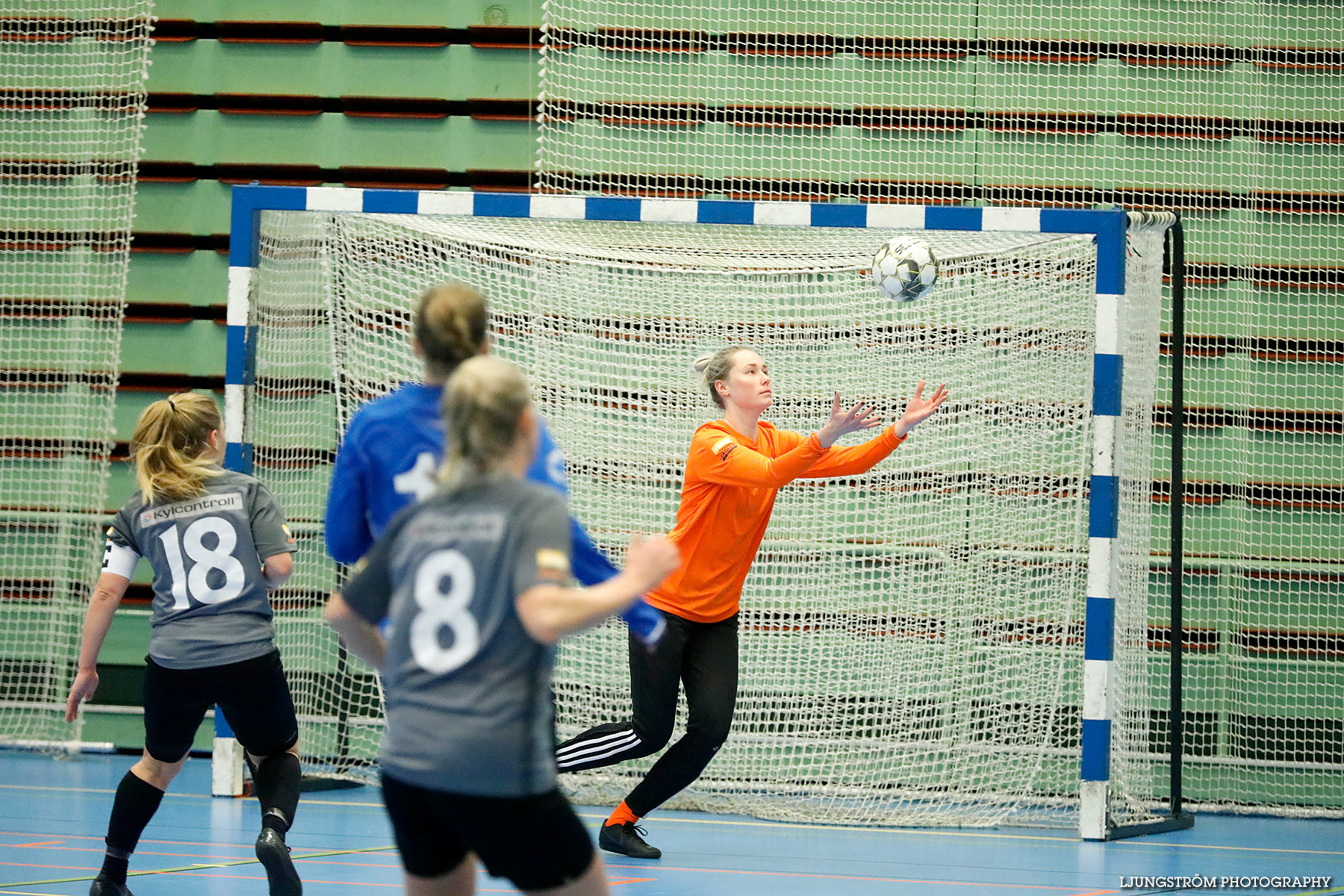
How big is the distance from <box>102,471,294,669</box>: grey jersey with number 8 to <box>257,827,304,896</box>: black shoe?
508mm

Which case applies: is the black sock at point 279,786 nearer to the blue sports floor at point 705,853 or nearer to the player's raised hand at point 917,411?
the blue sports floor at point 705,853

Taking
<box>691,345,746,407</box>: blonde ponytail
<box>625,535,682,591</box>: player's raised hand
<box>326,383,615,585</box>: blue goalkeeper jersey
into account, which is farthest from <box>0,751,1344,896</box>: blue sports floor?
<box>625,535,682,591</box>: player's raised hand

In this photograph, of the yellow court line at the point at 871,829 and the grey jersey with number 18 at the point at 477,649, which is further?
the yellow court line at the point at 871,829

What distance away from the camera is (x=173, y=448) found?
395 centimetres

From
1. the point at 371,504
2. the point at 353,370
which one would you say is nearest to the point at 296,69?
the point at 353,370

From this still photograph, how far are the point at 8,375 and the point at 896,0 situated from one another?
5449 mm

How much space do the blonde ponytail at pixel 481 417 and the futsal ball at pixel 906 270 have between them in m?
3.34

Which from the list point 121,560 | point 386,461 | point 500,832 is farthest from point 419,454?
point 121,560

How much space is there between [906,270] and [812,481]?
1.92 meters

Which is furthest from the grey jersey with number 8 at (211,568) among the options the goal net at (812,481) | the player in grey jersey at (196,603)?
the goal net at (812,481)

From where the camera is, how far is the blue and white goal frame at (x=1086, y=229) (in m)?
5.56

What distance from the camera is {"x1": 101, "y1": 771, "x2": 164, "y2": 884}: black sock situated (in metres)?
3.96

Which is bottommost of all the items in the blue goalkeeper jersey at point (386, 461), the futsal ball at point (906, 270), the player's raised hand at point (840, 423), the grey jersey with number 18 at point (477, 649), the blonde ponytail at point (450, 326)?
the grey jersey with number 18 at point (477, 649)

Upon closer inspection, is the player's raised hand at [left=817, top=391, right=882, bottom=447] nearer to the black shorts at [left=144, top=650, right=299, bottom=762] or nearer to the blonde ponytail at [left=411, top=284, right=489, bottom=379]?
A: the black shorts at [left=144, top=650, right=299, bottom=762]
